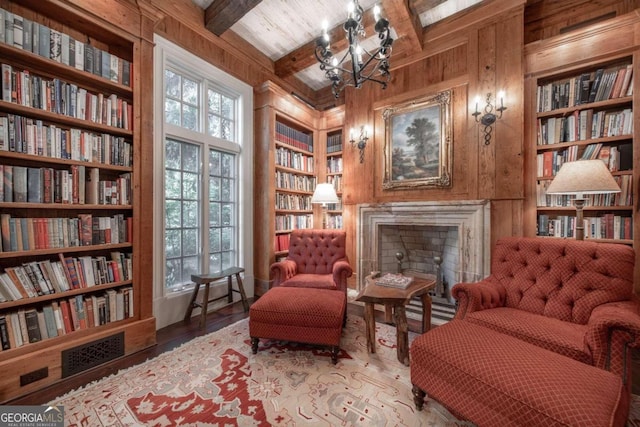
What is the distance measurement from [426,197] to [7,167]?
3754 millimetres

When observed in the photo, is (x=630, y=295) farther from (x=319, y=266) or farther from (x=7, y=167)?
(x=7, y=167)

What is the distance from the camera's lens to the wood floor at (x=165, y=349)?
1.64 meters

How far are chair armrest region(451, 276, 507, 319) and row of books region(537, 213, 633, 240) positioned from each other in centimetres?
114

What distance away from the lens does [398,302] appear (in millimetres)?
1860

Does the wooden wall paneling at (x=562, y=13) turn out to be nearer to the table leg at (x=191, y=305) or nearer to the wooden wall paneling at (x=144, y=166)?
the wooden wall paneling at (x=144, y=166)

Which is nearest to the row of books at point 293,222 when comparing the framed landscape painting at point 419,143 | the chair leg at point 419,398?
the framed landscape painting at point 419,143

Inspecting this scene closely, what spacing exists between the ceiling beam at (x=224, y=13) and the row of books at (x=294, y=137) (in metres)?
1.28

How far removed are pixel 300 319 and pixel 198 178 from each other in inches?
82.7

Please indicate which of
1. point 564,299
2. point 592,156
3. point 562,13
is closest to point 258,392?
point 564,299

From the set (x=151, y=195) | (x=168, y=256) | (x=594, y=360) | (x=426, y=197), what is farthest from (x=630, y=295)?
(x=168, y=256)

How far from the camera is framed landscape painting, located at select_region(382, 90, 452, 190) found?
10.1 ft

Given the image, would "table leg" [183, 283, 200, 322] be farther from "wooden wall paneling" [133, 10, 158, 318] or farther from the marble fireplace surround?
the marble fireplace surround

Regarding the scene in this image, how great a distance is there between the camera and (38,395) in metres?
1.63

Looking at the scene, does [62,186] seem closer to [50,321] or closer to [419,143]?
[50,321]
